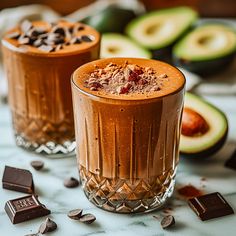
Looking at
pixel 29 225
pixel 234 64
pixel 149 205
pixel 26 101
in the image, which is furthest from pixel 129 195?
pixel 234 64

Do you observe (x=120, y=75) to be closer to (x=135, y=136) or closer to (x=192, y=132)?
(x=135, y=136)

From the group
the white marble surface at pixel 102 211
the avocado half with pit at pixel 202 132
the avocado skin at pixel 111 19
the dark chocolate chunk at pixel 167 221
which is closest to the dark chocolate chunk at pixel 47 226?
the white marble surface at pixel 102 211

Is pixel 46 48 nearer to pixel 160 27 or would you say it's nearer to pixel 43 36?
pixel 43 36

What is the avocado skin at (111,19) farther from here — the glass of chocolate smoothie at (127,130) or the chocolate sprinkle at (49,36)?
the glass of chocolate smoothie at (127,130)

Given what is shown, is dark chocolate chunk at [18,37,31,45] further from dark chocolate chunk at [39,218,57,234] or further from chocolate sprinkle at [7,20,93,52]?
dark chocolate chunk at [39,218,57,234]

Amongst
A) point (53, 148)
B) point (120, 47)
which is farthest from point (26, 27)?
point (120, 47)
